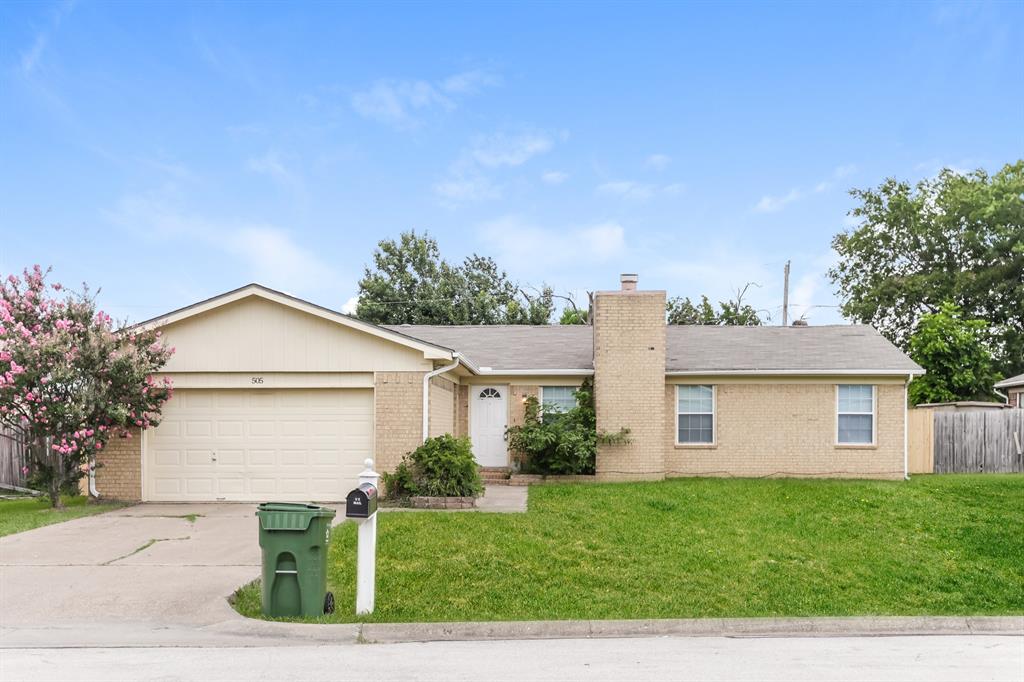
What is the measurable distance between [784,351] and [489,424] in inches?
294

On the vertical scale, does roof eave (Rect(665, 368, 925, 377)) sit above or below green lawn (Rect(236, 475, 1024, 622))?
above

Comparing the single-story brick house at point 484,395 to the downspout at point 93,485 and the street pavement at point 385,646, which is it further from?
the street pavement at point 385,646

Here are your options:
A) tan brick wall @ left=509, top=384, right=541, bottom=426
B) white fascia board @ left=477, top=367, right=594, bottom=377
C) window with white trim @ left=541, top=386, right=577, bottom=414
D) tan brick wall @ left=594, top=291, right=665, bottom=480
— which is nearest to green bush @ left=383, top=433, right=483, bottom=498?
white fascia board @ left=477, top=367, right=594, bottom=377

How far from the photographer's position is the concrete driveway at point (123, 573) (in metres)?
7.62

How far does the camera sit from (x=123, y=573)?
30.5 ft

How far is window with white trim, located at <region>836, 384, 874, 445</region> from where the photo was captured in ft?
61.4

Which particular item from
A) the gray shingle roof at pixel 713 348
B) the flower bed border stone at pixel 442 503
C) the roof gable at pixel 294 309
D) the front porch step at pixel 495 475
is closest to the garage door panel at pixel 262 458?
the roof gable at pixel 294 309

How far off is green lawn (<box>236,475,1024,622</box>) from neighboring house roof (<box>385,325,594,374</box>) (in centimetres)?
496

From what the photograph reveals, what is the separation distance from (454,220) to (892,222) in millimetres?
22723

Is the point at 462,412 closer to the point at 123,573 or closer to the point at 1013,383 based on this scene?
the point at 123,573

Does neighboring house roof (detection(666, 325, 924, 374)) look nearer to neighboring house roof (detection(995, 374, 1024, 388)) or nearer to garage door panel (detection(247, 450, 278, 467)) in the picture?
garage door panel (detection(247, 450, 278, 467))

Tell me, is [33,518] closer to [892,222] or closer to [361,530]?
[361,530]

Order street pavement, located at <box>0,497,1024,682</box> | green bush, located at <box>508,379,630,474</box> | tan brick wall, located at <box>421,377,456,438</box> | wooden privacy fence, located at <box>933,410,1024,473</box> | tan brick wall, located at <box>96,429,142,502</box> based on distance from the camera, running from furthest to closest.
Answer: wooden privacy fence, located at <box>933,410,1024,473</box> → green bush, located at <box>508,379,630,474</box> → tan brick wall, located at <box>421,377,456,438</box> → tan brick wall, located at <box>96,429,142,502</box> → street pavement, located at <box>0,497,1024,682</box>

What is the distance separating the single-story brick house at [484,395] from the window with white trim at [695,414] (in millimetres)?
33
